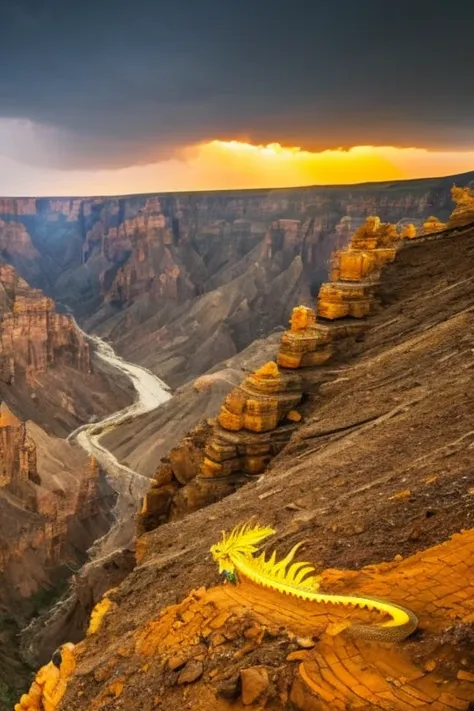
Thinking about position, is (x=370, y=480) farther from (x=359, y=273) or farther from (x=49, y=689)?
(x=359, y=273)

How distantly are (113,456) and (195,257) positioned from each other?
93.6m

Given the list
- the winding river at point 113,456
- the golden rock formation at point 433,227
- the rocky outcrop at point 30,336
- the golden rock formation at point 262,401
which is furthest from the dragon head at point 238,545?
the rocky outcrop at point 30,336

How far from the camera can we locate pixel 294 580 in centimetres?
841

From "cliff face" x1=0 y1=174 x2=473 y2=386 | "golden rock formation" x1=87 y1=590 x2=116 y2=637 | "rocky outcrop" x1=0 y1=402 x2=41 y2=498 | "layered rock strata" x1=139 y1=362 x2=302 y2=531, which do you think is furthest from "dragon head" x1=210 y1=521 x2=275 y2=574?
"cliff face" x1=0 y1=174 x2=473 y2=386

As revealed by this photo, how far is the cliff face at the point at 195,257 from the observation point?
112 meters

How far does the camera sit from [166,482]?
78.9 ft

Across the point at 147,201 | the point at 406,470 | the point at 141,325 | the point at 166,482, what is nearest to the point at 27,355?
the point at 141,325

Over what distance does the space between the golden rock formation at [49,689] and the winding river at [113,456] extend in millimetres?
30991

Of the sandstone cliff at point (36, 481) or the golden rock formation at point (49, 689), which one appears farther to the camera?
the sandstone cliff at point (36, 481)

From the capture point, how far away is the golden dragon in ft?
20.0

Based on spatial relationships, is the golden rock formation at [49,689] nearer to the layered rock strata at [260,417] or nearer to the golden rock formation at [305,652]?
the golden rock formation at [305,652]

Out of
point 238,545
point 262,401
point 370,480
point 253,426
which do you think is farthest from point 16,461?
point 370,480

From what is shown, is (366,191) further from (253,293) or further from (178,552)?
Answer: (178,552)

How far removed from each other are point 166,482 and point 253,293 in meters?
99.0
